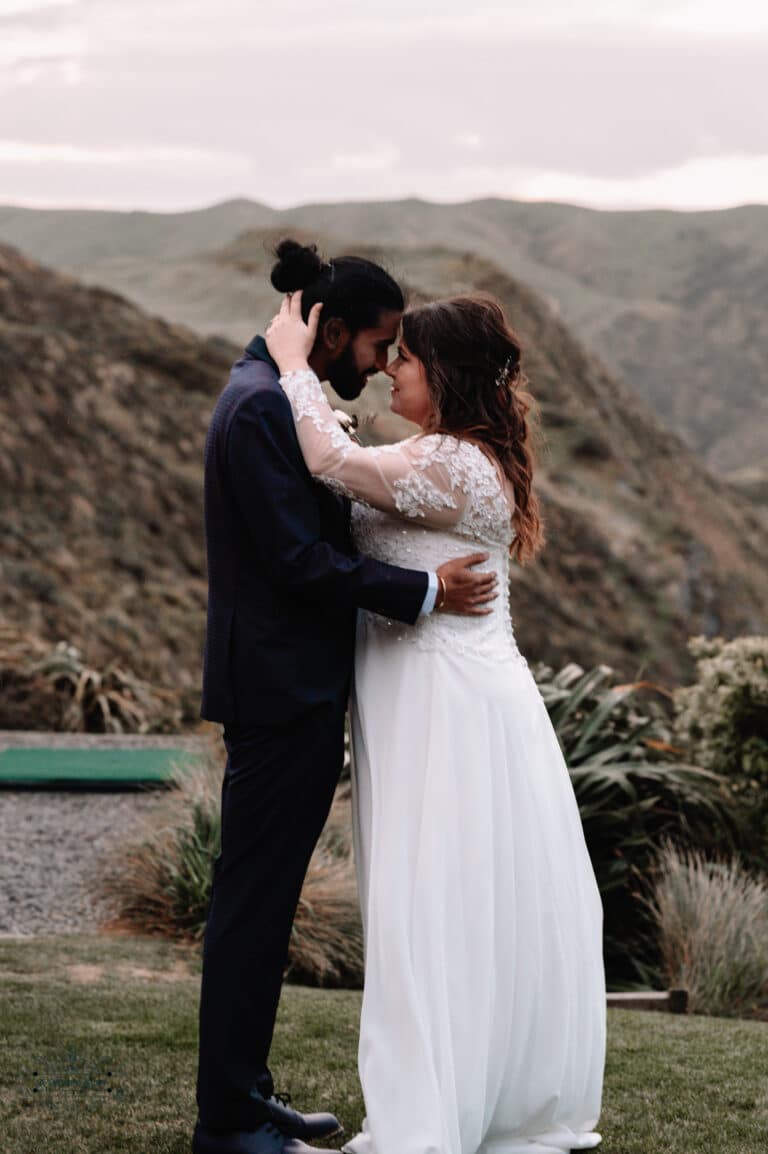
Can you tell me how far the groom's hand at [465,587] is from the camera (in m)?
3.78

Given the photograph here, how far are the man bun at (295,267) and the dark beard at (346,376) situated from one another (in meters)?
0.20

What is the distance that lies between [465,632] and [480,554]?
0.20 metres

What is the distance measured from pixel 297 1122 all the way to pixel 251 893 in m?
0.65

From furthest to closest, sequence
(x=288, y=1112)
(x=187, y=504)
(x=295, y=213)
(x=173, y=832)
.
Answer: (x=295, y=213), (x=187, y=504), (x=173, y=832), (x=288, y=1112)

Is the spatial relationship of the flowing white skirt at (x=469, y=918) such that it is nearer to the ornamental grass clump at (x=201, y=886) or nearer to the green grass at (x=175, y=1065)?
Result: the green grass at (x=175, y=1065)

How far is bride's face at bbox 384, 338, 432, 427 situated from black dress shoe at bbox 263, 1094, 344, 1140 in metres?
1.73

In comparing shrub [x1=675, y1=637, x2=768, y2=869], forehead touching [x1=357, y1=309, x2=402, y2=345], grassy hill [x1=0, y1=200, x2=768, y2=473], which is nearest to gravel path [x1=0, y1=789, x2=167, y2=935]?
shrub [x1=675, y1=637, x2=768, y2=869]

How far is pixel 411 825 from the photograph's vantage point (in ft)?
12.3

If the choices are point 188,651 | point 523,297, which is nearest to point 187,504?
point 188,651

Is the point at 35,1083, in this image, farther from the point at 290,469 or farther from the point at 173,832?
the point at 173,832

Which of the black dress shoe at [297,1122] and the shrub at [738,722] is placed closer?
the black dress shoe at [297,1122]

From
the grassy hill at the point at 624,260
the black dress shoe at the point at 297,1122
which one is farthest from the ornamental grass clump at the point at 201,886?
the grassy hill at the point at 624,260

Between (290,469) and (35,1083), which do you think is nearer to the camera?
(290,469)

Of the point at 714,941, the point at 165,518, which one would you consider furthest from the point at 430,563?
the point at 165,518
